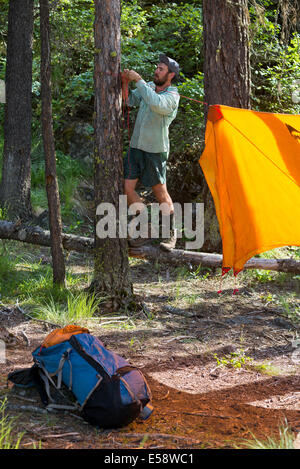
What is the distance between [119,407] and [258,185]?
7.62 ft

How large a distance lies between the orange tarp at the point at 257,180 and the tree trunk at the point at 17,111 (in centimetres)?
421

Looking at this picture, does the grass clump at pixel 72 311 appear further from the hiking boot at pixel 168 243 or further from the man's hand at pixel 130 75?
the man's hand at pixel 130 75

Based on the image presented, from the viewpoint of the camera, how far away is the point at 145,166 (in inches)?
243

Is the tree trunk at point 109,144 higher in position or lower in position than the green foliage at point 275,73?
lower

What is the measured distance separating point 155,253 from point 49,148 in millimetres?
1808

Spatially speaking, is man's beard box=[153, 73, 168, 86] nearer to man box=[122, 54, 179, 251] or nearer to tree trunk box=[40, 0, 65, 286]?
man box=[122, 54, 179, 251]

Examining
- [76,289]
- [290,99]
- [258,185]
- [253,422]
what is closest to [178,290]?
[76,289]

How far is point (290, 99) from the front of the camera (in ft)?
29.9

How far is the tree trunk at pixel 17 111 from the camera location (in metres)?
8.01

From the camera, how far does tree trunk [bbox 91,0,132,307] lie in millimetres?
5250

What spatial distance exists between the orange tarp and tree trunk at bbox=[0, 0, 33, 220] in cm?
421

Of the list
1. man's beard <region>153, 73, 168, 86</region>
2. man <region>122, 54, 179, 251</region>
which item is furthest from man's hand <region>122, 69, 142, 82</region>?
man's beard <region>153, 73, 168, 86</region>

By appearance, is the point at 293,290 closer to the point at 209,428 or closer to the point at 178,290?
the point at 178,290

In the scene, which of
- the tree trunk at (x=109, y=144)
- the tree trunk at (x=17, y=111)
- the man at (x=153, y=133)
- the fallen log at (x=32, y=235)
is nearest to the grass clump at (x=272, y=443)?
the tree trunk at (x=109, y=144)
